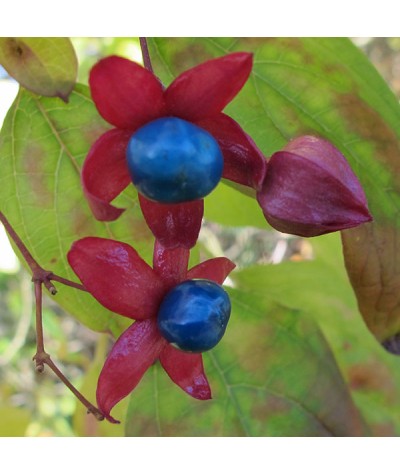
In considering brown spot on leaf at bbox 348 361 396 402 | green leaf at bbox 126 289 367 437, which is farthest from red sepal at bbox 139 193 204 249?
brown spot on leaf at bbox 348 361 396 402

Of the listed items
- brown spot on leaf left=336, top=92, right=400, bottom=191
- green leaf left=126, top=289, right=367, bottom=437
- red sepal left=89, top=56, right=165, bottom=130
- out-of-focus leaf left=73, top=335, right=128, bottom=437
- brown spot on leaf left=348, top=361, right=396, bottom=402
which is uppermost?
red sepal left=89, top=56, right=165, bottom=130

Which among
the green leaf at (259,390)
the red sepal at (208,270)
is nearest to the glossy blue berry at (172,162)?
the red sepal at (208,270)

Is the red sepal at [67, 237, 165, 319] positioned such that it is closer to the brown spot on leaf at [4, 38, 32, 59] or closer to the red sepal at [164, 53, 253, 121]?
the red sepal at [164, 53, 253, 121]

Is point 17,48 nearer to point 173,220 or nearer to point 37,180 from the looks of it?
point 37,180

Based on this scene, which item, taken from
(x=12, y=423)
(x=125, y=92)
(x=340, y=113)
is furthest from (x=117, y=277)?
(x=12, y=423)

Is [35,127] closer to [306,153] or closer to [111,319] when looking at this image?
[111,319]
